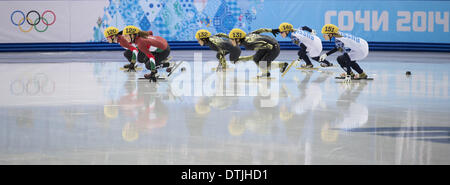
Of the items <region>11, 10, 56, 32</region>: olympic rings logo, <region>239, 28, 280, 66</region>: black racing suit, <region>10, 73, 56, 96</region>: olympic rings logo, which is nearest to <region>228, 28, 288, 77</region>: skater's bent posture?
<region>239, 28, 280, 66</region>: black racing suit

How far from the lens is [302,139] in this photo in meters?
5.97

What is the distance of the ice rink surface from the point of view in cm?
531

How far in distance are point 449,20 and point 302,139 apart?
16.9m

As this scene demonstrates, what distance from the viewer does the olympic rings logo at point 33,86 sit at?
10094mm

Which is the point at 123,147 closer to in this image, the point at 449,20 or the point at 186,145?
the point at 186,145

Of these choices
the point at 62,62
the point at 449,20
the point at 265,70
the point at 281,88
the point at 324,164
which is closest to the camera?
the point at 324,164

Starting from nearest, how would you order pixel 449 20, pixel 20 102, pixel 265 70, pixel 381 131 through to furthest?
pixel 381 131 < pixel 20 102 < pixel 265 70 < pixel 449 20

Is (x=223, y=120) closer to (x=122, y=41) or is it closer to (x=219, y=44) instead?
(x=219, y=44)

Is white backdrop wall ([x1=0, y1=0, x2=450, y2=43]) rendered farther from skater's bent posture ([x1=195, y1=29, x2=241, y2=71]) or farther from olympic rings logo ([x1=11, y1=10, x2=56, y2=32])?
skater's bent posture ([x1=195, y1=29, x2=241, y2=71])

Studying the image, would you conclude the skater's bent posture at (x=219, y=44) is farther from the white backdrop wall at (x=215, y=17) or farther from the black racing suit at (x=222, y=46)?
the white backdrop wall at (x=215, y=17)

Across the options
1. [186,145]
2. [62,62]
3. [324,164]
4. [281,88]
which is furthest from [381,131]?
[62,62]

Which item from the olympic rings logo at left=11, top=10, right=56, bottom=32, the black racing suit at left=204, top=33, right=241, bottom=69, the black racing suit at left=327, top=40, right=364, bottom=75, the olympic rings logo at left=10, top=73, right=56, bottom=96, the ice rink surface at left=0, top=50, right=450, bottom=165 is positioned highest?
the olympic rings logo at left=11, top=10, right=56, bottom=32

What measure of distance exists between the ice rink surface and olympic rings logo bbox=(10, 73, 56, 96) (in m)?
0.02

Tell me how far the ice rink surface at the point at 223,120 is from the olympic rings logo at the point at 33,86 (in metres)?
0.02
